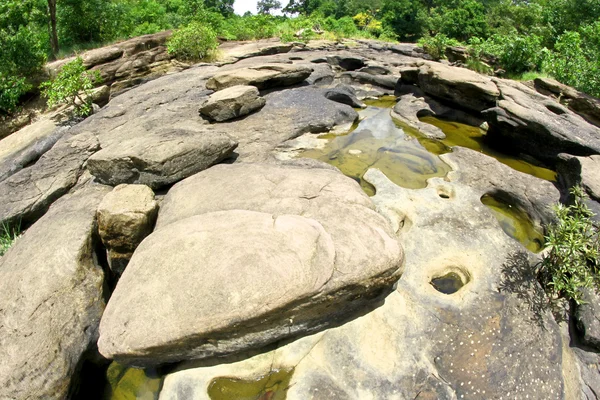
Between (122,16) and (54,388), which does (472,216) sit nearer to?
(54,388)

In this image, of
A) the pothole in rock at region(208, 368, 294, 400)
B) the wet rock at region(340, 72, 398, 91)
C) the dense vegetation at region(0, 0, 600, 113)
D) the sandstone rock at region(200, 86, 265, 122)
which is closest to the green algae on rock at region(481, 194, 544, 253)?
the pothole in rock at region(208, 368, 294, 400)

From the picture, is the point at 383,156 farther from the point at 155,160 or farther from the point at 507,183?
the point at 155,160

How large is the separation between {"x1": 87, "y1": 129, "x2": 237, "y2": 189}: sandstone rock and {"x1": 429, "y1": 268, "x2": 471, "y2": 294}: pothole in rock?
13.2ft

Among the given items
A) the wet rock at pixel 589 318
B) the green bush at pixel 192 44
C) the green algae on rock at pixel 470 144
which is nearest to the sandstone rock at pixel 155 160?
the green algae on rock at pixel 470 144

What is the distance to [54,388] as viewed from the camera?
125 inches

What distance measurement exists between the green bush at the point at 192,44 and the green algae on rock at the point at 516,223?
44.2 ft

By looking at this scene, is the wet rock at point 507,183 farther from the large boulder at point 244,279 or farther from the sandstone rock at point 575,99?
the sandstone rock at point 575,99

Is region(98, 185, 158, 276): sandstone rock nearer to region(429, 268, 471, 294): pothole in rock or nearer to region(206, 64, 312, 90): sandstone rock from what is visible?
region(429, 268, 471, 294): pothole in rock

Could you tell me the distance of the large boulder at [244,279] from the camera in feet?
10.3

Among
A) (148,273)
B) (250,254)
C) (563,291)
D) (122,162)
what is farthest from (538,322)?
(122,162)

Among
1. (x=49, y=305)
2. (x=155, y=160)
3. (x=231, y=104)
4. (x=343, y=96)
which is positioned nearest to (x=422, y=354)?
(x=49, y=305)

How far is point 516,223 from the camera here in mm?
5531

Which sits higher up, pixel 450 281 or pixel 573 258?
pixel 573 258

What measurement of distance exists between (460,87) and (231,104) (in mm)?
6171
